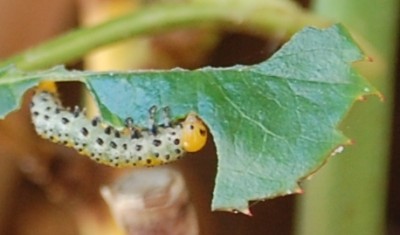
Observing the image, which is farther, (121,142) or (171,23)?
(171,23)

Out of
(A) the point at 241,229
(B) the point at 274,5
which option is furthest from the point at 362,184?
(A) the point at 241,229

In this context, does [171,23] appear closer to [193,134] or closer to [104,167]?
[193,134]

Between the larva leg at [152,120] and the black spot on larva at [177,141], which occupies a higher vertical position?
the larva leg at [152,120]

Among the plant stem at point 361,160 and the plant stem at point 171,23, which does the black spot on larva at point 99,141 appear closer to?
the plant stem at point 171,23

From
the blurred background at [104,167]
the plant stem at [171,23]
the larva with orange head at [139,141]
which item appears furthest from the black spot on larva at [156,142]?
the blurred background at [104,167]

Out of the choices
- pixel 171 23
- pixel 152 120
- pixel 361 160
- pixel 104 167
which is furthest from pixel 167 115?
pixel 104 167

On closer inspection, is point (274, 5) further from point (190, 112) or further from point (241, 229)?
point (241, 229)
